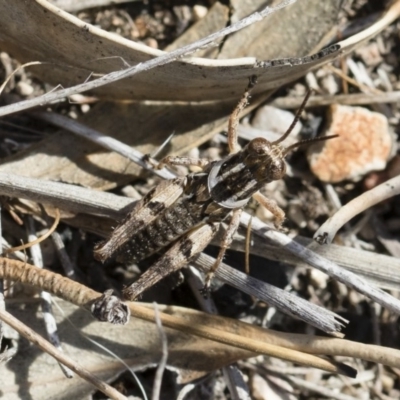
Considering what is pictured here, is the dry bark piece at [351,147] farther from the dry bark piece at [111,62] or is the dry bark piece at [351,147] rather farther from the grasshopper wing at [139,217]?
the grasshopper wing at [139,217]

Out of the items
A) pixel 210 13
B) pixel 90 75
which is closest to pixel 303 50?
pixel 210 13

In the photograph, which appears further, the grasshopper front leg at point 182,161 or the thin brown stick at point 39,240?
the grasshopper front leg at point 182,161

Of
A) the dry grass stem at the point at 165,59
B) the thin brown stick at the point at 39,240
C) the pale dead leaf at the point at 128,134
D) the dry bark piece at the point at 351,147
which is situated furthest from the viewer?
the dry bark piece at the point at 351,147

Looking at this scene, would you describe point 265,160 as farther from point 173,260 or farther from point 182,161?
point 173,260

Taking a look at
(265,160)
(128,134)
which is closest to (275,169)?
(265,160)

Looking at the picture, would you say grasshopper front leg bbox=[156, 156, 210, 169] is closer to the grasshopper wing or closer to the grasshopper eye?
the grasshopper wing

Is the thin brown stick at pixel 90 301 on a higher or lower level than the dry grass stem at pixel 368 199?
lower

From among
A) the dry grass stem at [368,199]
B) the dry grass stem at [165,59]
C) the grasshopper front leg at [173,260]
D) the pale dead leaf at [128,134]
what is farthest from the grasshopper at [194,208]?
the dry grass stem at [165,59]

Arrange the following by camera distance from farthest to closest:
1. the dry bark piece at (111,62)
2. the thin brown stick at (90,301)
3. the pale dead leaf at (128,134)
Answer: the pale dead leaf at (128,134) → the thin brown stick at (90,301) → the dry bark piece at (111,62)
